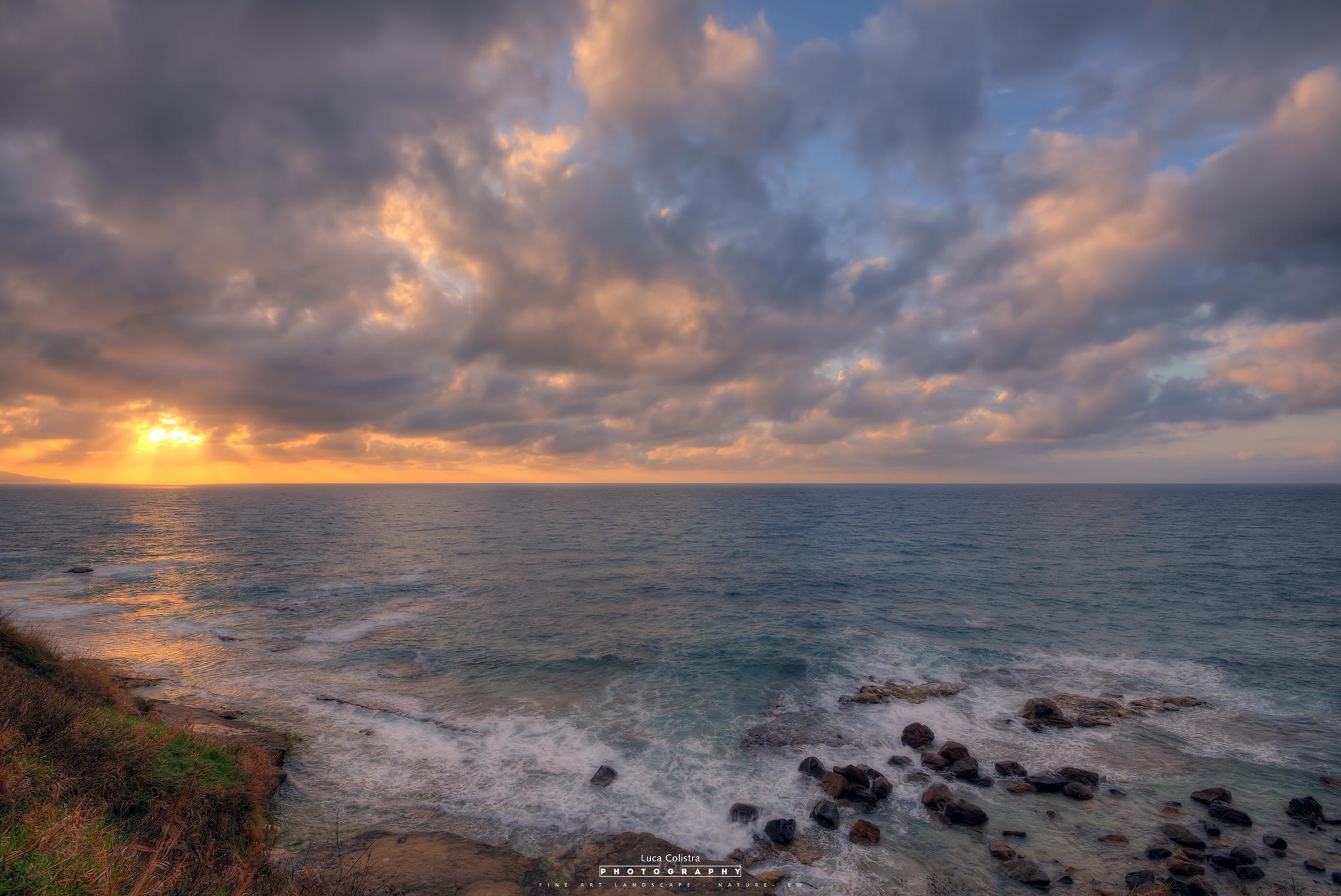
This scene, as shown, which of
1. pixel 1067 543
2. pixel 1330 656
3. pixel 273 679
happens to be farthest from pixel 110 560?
pixel 1067 543

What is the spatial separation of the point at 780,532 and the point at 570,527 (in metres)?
40.2

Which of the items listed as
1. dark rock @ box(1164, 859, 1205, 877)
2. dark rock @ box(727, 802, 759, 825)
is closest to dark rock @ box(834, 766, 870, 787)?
dark rock @ box(727, 802, 759, 825)

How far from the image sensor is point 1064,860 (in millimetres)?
14875

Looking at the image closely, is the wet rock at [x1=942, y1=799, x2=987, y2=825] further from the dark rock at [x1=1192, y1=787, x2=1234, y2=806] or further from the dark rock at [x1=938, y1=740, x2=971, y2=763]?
the dark rock at [x1=1192, y1=787, x2=1234, y2=806]

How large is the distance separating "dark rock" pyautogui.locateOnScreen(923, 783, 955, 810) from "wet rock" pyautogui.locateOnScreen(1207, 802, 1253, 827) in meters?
7.74

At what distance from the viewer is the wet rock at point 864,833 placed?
51.2 ft

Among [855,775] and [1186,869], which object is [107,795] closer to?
[855,775]

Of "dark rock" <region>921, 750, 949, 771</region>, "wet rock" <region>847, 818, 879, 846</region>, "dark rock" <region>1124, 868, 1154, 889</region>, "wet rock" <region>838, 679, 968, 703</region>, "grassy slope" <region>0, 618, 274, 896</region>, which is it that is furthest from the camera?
"wet rock" <region>838, 679, 968, 703</region>

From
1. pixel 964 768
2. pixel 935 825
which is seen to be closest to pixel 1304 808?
pixel 964 768

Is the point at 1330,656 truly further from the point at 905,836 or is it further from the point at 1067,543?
the point at 1067,543

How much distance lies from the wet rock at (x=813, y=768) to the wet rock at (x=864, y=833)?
2605 mm

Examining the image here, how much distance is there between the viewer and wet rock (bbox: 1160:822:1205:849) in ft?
50.5

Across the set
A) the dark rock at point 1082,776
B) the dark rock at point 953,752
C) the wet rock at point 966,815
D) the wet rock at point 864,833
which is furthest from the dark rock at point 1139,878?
the wet rock at point 864,833

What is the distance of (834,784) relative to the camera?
703 inches
